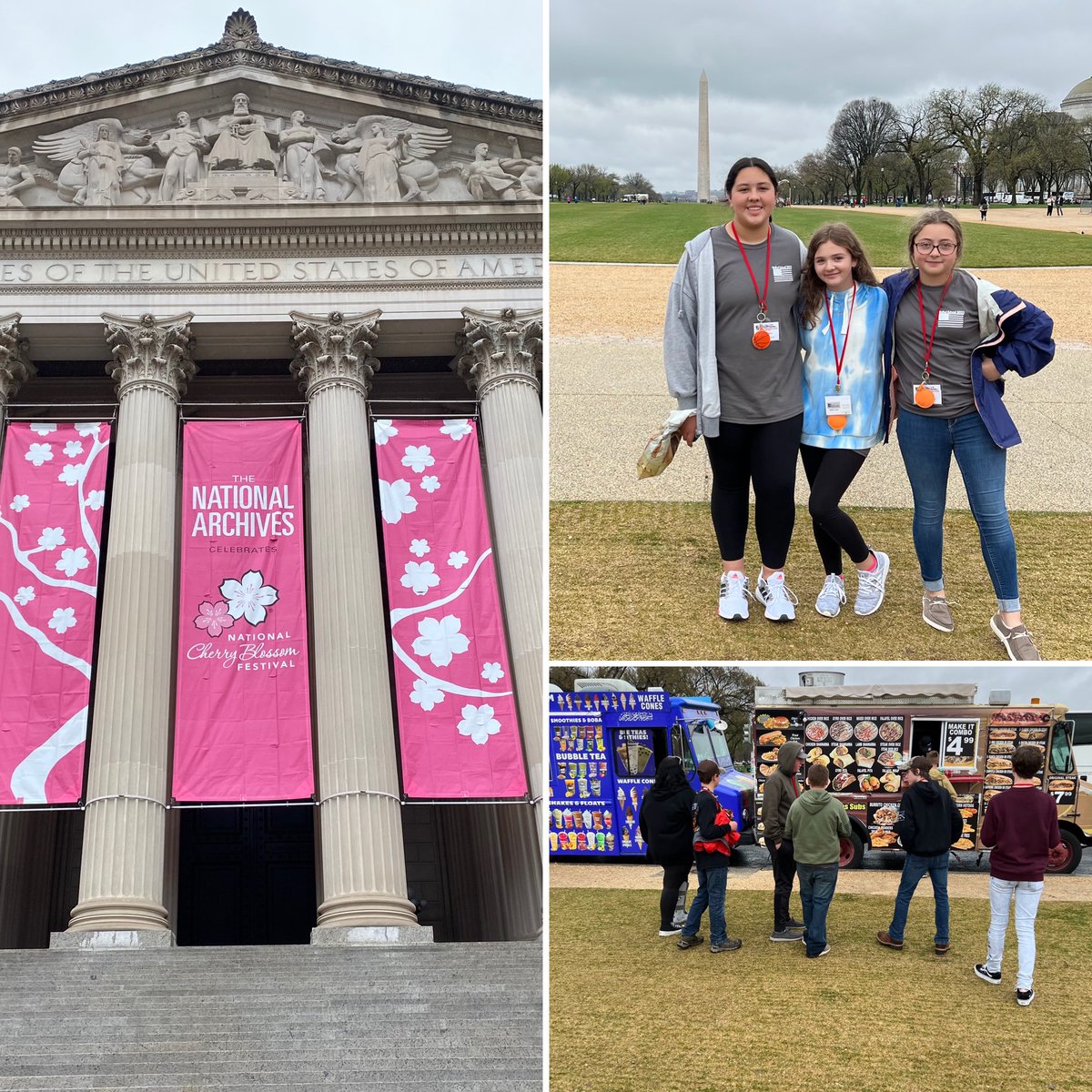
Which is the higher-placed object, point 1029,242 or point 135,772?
point 1029,242

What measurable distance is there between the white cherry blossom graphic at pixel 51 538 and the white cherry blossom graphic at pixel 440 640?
539 cm

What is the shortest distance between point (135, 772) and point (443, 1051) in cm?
797

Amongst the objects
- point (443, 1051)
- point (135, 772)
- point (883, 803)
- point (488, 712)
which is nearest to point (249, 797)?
point (135, 772)

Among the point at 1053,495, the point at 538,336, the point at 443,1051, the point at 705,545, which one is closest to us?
the point at 705,545

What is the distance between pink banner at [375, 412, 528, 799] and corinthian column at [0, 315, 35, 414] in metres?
6.34

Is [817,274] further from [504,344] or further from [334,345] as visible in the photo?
[334,345]

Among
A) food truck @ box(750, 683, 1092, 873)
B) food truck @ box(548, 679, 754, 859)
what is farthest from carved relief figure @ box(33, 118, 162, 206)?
food truck @ box(750, 683, 1092, 873)

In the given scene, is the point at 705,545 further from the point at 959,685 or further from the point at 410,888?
the point at 410,888

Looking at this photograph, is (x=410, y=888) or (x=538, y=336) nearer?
(x=538, y=336)

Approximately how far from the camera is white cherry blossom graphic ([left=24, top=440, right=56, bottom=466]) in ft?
64.8

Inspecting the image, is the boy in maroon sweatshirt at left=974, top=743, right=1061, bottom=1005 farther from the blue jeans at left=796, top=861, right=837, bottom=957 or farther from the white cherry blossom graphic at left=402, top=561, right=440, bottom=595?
the white cherry blossom graphic at left=402, top=561, right=440, bottom=595

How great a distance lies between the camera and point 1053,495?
12406 millimetres

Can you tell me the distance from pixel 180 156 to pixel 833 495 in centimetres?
1770

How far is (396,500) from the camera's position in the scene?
19828mm
